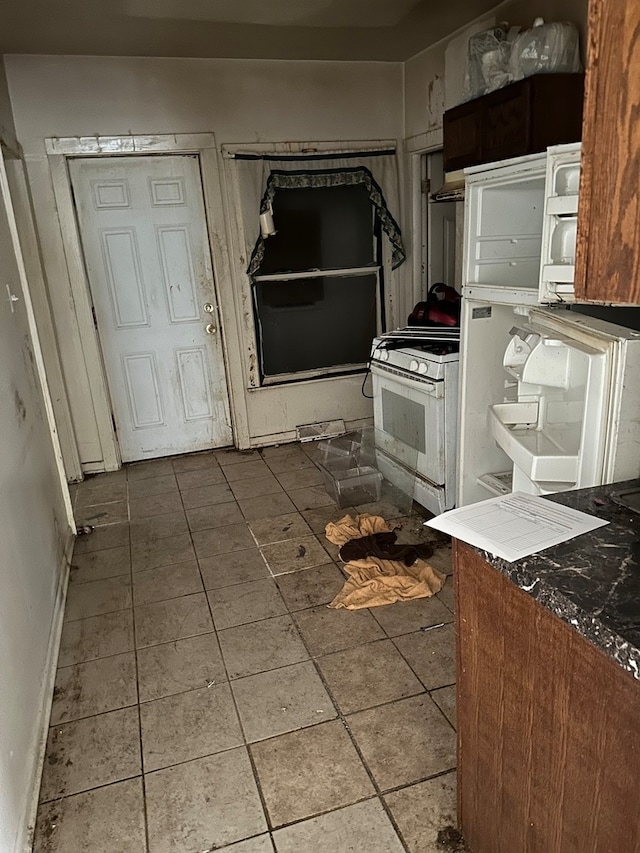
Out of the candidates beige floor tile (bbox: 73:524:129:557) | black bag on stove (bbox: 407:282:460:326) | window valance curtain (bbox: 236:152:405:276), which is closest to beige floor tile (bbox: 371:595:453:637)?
beige floor tile (bbox: 73:524:129:557)

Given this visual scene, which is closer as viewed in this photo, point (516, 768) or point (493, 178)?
point (516, 768)

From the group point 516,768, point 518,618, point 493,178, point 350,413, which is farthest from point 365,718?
→ point 350,413

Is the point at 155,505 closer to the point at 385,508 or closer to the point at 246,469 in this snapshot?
the point at 246,469

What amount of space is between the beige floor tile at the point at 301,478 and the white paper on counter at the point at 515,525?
2.44m

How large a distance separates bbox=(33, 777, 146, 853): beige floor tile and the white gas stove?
194 centimetres

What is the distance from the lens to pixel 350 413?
458cm

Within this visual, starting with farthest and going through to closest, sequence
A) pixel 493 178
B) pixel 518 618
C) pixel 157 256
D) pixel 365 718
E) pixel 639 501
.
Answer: pixel 157 256 < pixel 493 178 < pixel 365 718 < pixel 639 501 < pixel 518 618

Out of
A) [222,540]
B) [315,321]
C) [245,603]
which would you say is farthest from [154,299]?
[245,603]

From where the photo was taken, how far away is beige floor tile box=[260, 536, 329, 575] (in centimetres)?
282

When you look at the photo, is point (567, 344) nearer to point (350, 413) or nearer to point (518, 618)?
point (518, 618)

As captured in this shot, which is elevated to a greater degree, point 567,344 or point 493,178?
point 493,178

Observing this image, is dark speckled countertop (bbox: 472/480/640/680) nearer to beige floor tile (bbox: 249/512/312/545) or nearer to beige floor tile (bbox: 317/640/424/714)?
beige floor tile (bbox: 317/640/424/714)

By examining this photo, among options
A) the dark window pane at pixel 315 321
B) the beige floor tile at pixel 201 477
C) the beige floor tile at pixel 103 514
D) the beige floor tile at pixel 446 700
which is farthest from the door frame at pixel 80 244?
the beige floor tile at pixel 446 700

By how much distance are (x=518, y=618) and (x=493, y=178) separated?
1748mm
